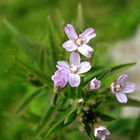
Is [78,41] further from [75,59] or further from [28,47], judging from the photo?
[28,47]

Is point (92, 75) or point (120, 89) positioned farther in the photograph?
point (92, 75)

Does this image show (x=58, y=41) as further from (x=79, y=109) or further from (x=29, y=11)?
(x=29, y=11)

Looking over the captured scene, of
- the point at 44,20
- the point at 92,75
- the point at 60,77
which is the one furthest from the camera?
the point at 44,20

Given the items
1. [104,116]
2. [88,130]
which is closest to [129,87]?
[104,116]

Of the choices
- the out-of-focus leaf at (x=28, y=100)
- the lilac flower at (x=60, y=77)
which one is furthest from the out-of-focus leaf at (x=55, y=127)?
the out-of-focus leaf at (x=28, y=100)

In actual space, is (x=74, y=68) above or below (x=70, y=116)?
above

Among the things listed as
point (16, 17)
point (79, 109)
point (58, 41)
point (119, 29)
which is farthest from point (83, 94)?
point (16, 17)

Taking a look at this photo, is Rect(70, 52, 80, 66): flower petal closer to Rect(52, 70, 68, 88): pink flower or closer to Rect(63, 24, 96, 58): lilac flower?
Rect(63, 24, 96, 58): lilac flower
